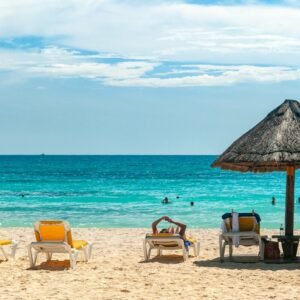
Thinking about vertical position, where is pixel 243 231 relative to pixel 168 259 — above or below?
above

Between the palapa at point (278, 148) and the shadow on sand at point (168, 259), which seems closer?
the palapa at point (278, 148)

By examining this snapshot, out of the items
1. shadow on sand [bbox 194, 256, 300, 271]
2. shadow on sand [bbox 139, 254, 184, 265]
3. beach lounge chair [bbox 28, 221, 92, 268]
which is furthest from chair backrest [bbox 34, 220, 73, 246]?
shadow on sand [bbox 194, 256, 300, 271]

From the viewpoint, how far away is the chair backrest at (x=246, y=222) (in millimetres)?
10227

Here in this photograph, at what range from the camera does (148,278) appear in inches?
349

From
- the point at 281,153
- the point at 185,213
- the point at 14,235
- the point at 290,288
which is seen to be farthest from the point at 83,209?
the point at 290,288

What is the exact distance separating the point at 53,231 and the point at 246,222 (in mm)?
2890

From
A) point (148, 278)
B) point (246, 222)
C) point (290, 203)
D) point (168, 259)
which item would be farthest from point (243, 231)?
point (148, 278)

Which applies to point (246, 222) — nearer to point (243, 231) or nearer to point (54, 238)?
point (243, 231)

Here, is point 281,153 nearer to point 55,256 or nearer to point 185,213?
point 55,256

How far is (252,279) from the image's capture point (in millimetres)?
8797

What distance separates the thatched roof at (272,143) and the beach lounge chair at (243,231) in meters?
0.85

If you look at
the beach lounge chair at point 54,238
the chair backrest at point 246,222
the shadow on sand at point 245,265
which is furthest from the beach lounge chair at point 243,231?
the beach lounge chair at point 54,238

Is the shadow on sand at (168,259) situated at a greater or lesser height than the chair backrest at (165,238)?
lesser

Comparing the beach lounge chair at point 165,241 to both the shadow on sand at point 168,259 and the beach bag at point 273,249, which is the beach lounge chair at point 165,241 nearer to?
the shadow on sand at point 168,259
